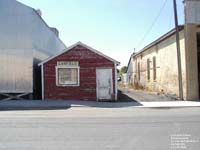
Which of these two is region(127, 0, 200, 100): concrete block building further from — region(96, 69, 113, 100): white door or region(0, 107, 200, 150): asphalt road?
region(0, 107, 200, 150): asphalt road

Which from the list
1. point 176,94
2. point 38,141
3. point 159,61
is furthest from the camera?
point 159,61

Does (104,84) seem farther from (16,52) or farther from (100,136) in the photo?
(100,136)

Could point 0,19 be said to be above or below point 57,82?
above

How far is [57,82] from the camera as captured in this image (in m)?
26.3

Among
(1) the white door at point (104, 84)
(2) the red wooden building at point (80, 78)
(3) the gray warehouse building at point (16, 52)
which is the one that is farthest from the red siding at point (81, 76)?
(3) the gray warehouse building at point (16, 52)

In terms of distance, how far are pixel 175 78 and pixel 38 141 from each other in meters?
19.7

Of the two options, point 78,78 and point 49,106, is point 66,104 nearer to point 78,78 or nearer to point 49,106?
point 49,106

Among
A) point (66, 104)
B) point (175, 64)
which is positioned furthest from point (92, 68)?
point (175, 64)

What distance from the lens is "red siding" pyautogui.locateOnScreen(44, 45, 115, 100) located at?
2630 cm

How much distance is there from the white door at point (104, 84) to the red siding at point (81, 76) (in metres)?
0.29

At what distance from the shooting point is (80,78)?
1040 inches

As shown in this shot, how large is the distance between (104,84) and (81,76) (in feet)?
5.65

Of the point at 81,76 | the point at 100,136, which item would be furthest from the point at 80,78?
the point at 100,136

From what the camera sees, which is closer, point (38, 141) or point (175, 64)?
point (38, 141)
